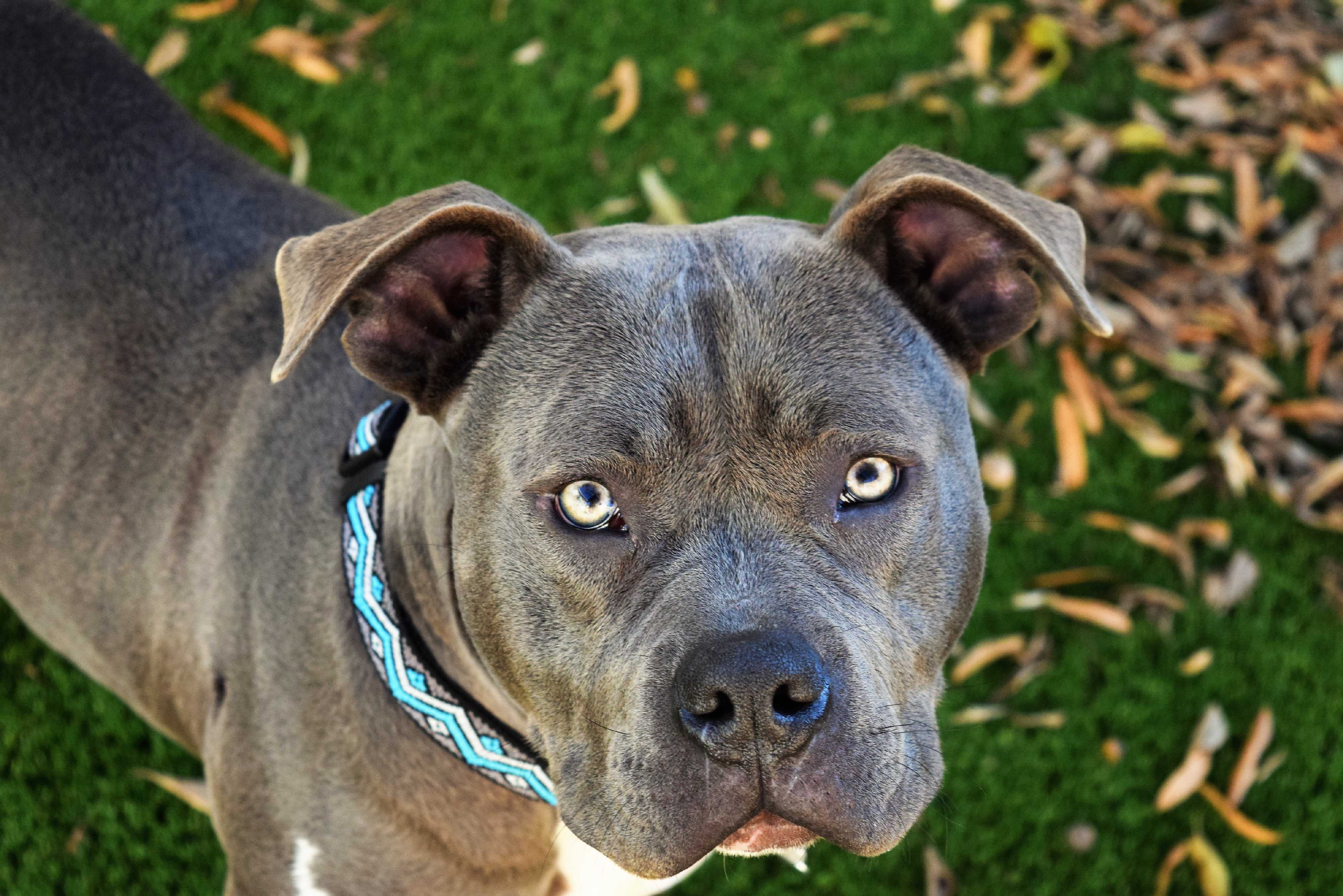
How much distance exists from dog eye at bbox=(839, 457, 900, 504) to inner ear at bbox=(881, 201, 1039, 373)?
0.41 m

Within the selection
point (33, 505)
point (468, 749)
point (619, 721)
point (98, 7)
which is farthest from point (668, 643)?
point (98, 7)

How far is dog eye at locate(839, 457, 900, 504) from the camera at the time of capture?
6.88 feet

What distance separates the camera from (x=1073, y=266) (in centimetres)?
220

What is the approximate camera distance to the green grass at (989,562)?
3650 millimetres

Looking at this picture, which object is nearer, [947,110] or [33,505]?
[33,505]

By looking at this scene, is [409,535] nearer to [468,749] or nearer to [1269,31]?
[468,749]

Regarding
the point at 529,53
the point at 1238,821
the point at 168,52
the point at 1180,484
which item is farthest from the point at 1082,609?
the point at 168,52

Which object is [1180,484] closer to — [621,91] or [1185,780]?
[1185,780]

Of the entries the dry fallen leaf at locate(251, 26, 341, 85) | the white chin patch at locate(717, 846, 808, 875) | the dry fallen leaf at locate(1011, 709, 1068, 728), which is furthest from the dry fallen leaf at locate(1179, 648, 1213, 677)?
the dry fallen leaf at locate(251, 26, 341, 85)

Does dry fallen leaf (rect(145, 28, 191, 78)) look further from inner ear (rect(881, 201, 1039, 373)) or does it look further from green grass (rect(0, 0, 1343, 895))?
inner ear (rect(881, 201, 1039, 373))

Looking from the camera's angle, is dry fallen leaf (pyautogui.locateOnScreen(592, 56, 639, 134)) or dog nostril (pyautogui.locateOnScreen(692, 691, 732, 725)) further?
dry fallen leaf (pyautogui.locateOnScreen(592, 56, 639, 134))

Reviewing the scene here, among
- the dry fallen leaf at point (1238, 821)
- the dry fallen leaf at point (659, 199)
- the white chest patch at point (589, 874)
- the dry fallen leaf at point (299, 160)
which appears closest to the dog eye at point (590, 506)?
the white chest patch at point (589, 874)

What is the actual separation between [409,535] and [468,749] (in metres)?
0.47

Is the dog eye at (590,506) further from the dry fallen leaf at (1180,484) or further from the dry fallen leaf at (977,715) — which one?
the dry fallen leaf at (1180,484)
